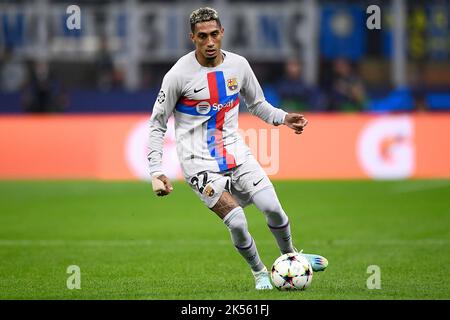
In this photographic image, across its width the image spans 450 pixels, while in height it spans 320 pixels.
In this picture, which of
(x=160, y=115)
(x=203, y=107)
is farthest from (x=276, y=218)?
(x=160, y=115)

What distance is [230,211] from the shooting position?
28.6 feet

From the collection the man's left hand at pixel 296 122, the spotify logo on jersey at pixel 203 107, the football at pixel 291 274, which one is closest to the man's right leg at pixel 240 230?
the football at pixel 291 274

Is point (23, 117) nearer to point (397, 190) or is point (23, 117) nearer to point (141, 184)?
point (141, 184)

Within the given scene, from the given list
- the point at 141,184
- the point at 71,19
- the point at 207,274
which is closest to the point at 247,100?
the point at 207,274

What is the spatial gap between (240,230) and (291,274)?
51cm

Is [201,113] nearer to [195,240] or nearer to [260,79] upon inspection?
[195,240]

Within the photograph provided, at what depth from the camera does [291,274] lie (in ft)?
28.4

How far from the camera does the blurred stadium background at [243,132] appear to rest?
416 inches

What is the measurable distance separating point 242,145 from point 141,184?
11.3 meters

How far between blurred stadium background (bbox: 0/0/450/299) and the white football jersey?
1021 millimetres

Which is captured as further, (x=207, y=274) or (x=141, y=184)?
(x=141, y=184)

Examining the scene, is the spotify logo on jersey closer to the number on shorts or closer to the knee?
the number on shorts

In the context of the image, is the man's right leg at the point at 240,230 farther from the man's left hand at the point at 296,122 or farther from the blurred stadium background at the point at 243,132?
the man's left hand at the point at 296,122
